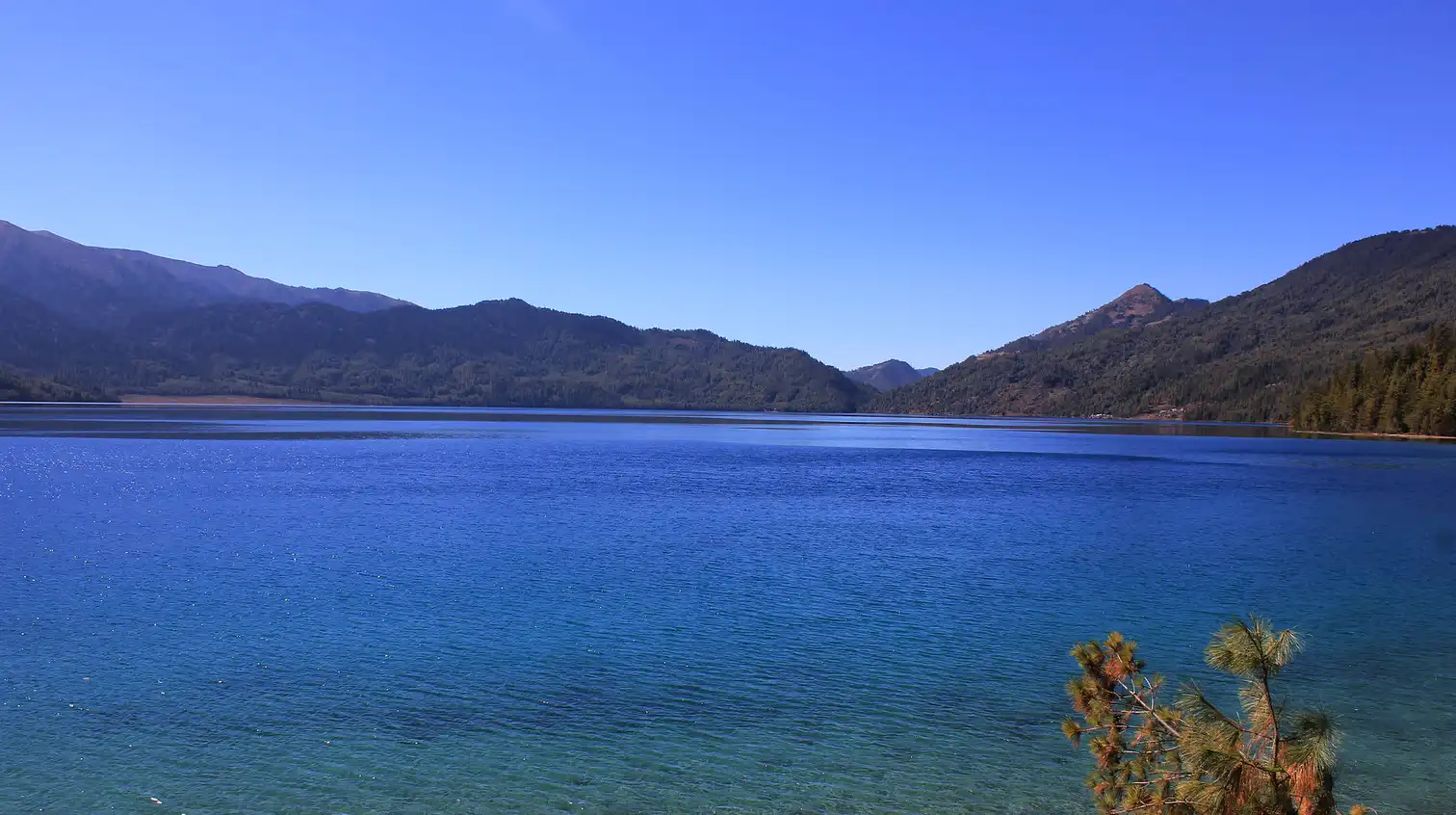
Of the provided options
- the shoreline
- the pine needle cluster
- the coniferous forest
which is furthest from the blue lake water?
the coniferous forest

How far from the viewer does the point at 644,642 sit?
26.1 metres

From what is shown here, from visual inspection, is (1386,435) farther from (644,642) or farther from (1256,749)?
(1256,749)

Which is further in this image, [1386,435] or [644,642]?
[1386,435]

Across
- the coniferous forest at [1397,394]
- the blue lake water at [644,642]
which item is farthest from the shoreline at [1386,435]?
the blue lake water at [644,642]

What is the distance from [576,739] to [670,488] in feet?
179

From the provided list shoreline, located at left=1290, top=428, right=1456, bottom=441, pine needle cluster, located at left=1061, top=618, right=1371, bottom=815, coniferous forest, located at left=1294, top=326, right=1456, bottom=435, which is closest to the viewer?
pine needle cluster, located at left=1061, top=618, right=1371, bottom=815

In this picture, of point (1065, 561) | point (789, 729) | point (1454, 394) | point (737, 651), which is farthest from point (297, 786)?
point (1454, 394)

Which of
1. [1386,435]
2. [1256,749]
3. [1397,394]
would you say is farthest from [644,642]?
[1386,435]

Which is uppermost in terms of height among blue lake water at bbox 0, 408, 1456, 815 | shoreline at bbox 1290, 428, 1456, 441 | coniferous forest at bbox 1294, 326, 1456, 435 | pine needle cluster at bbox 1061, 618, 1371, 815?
coniferous forest at bbox 1294, 326, 1456, 435

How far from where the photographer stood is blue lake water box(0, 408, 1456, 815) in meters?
16.8

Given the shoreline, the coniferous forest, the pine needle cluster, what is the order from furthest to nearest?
A: the coniferous forest, the shoreline, the pine needle cluster

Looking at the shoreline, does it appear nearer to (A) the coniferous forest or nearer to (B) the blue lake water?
(A) the coniferous forest

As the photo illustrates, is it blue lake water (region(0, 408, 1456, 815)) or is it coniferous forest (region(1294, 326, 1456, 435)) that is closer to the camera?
blue lake water (region(0, 408, 1456, 815))

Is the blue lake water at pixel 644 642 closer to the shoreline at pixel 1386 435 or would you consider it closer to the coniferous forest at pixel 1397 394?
the shoreline at pixel 1386 435
